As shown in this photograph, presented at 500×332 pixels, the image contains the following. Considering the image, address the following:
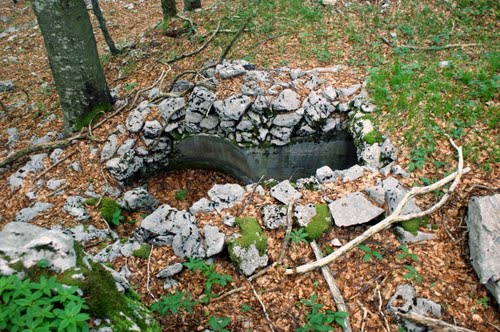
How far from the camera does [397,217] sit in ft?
13.6

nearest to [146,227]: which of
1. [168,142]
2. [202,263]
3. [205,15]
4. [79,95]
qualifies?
[202,263]

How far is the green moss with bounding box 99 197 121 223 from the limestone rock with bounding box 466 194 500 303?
4.69 metres

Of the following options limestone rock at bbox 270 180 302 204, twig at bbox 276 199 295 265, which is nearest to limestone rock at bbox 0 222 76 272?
twig at bbox 276 199 295 265

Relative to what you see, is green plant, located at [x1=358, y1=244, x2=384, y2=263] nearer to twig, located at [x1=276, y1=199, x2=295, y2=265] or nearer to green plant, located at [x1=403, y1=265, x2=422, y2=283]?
green plant, located at [x1=403, y1=265, x2=422, y2=283]

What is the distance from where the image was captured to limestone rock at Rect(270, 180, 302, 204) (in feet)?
15.2

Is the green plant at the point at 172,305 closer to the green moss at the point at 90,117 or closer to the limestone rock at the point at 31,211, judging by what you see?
the limestone rock at the point at 31,211

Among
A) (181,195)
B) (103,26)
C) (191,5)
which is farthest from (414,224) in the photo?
(191,5)

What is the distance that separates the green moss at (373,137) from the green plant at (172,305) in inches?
139

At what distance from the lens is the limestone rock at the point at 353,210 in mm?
4230

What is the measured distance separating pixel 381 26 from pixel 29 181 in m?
7.87

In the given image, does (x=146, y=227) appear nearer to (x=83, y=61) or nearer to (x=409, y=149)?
(x=83, y=61)

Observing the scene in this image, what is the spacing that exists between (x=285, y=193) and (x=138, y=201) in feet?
7.54

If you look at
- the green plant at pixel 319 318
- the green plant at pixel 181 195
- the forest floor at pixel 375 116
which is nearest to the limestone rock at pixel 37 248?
the forest floor at pixel 375 116

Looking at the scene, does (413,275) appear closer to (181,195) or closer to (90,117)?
(181,195)
